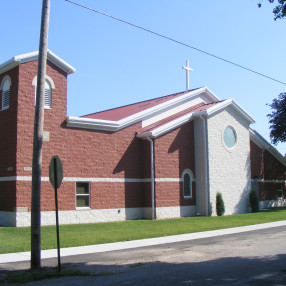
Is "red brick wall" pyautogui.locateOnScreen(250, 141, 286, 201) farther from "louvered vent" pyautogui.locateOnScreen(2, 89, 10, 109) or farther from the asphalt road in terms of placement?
"louvered vent" pyautogui.locateOnScreen(2, 89, 10, 109)

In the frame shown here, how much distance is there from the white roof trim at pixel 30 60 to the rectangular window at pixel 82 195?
5.95m

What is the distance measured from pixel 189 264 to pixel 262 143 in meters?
22.6

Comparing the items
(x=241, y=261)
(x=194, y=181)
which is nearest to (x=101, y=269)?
(x=241, y=261)

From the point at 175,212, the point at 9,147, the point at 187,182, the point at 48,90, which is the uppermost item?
the point at 48,90

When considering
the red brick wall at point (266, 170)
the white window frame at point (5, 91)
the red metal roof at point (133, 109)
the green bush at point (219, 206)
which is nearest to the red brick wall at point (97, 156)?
the white window frame at point (5, 91)

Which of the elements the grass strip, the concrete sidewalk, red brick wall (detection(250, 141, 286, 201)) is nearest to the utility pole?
the grass strip

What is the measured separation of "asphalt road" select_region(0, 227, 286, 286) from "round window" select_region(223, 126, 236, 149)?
13.2 m

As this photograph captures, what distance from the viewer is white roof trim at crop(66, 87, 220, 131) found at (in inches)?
810

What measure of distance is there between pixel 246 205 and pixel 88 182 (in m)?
11.8

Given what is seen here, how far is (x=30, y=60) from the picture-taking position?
762 inches

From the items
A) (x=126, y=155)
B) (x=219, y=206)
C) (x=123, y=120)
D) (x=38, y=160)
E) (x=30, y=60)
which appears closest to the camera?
(x=38, y=160)

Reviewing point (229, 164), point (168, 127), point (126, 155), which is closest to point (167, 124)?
point (168, 127)

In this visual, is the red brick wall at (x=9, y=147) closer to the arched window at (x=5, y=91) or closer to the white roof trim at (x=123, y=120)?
the arched window at (x=5, y=91)

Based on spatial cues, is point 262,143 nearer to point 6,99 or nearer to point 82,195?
point 82,195
